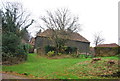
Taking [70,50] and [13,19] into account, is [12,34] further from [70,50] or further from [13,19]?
[70,50]

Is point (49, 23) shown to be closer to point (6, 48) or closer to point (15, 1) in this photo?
point (15, 1)

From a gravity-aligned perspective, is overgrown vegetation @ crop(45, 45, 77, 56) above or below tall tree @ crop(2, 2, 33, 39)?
below

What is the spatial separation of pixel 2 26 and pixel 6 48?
153 inches

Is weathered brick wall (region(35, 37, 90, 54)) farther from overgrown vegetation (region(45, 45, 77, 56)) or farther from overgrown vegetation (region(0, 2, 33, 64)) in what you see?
overgrown vegetation (region(0, 2, 33, 64))

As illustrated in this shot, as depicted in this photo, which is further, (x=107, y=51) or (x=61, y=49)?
(x=61, y=49)

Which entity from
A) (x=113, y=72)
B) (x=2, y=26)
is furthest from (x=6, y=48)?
(x=113, y=72)

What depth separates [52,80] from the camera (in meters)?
6.50

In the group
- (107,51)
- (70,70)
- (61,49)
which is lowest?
(70,70)

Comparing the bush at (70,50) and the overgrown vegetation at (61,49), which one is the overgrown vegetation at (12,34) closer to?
the overgrown vegetation at (61,49)

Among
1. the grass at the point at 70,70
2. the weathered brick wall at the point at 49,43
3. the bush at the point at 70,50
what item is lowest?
the grass at the point at 70,70

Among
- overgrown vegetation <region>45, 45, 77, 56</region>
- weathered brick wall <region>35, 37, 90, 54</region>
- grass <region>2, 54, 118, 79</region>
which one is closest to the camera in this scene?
grass <region>2, 54, 118, 79</region>

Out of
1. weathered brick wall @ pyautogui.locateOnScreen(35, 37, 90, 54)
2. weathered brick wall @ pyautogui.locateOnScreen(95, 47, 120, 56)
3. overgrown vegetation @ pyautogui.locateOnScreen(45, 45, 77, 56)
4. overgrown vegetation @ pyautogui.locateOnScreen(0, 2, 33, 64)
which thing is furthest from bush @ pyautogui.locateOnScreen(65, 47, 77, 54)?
overgrown vegetation @ pyautogui.locateOnScreen(0, 2, 33, 64)

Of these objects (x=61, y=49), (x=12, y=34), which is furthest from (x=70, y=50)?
(x=12, y=34)

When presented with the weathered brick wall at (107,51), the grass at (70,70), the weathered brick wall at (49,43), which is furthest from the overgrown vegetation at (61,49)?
the grass at (70,70)
